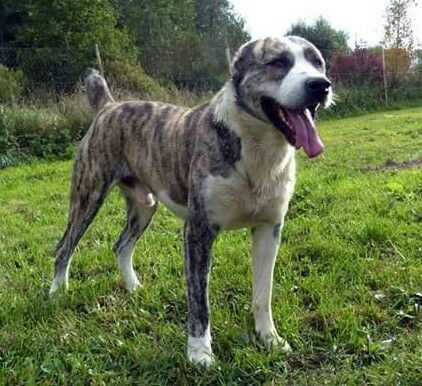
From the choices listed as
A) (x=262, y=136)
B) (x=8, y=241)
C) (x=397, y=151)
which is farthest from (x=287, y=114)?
(x=397, y=151)

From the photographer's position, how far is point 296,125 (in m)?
2.71

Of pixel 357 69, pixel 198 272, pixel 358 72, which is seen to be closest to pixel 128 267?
pixel 198 272

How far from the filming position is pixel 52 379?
2.77 m

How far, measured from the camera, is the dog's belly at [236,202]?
2.89 m

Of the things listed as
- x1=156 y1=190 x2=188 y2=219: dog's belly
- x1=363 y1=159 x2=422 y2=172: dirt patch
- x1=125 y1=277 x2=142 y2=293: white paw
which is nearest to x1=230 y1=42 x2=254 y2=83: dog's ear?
x1=156 y1=190 x2=188 y2=219: dog's belly

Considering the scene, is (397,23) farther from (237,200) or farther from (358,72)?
(237,200)

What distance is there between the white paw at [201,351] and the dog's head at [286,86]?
111cm

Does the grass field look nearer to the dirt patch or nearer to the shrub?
the dirt patch

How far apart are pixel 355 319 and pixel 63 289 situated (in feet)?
6.33

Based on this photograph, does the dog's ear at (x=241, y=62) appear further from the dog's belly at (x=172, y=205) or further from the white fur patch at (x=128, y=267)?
the white fur patch at (x=128, y=267)

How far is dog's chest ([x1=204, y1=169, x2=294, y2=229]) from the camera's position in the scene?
9.48 feet

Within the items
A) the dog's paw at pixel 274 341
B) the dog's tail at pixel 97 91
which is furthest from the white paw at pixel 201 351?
the dog's tail at pixel 97 91

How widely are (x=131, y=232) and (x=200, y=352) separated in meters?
1.55

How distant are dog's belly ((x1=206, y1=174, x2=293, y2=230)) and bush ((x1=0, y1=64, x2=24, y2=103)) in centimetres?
1025
